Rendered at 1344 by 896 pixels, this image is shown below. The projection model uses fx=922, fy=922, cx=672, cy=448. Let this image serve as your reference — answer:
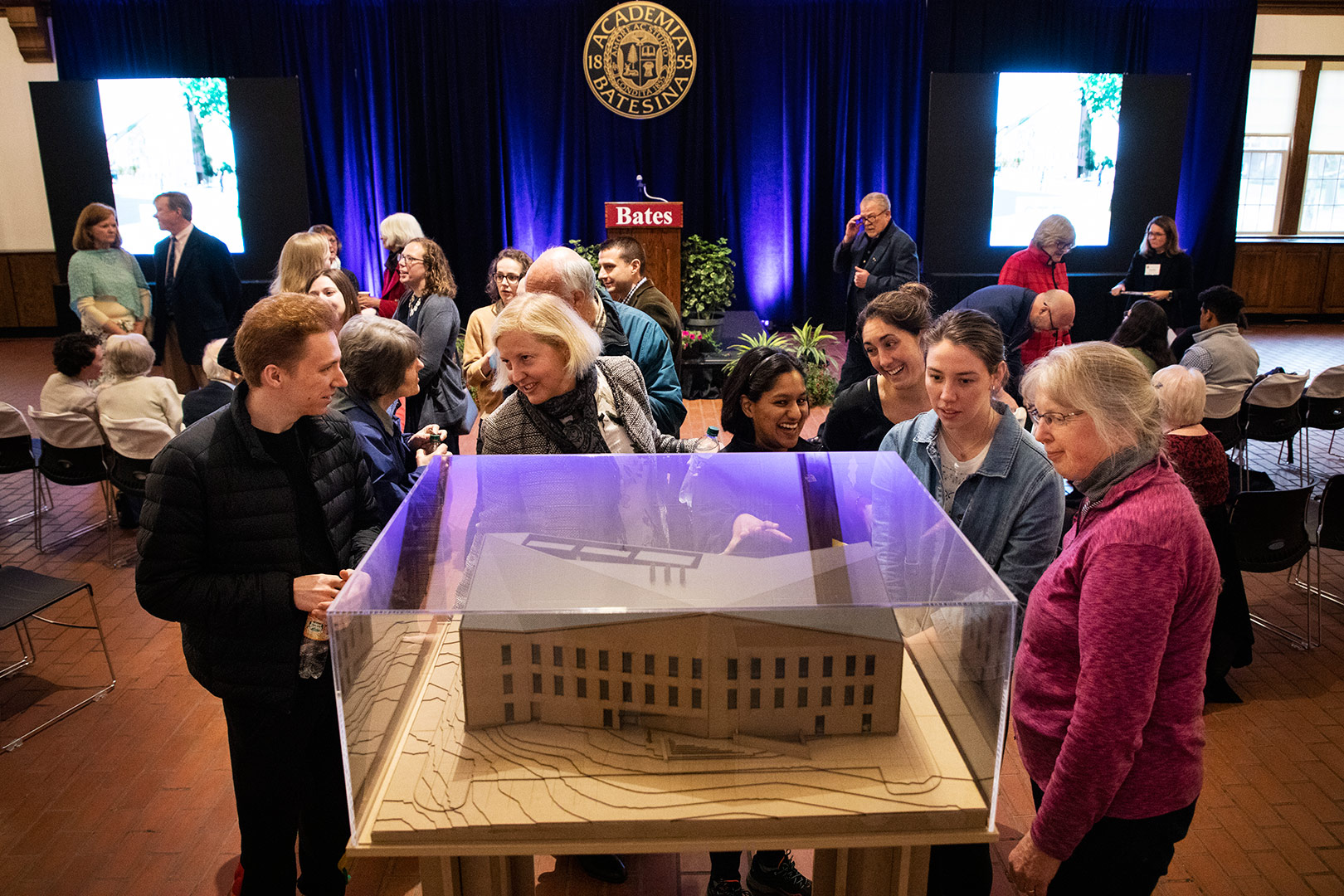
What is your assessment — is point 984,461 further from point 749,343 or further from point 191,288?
point 749,343

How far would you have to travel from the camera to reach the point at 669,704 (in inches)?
57.1

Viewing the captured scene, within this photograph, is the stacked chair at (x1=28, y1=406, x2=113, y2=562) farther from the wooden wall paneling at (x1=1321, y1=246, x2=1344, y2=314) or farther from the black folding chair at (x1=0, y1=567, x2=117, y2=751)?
the wooden wall paneling at (x1=1321, y1=246, x2=1344, y2=314)

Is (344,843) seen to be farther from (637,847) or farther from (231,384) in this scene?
(231,384)

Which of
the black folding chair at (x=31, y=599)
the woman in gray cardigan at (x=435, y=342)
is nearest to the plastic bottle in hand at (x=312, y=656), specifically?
the black folding chair at (x=31, y=599)

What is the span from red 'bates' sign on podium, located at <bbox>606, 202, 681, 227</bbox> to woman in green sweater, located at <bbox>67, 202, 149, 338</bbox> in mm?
3756

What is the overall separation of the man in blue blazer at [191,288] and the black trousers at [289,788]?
4.51m

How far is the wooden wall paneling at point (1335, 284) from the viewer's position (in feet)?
42.6

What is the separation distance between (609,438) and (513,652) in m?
1.35

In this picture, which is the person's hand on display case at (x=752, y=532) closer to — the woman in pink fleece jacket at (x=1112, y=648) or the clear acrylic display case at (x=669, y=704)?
the clear acrylic display case at (x=669, y=704)

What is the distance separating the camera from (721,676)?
1430mm

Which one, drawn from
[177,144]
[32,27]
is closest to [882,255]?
[177,144]

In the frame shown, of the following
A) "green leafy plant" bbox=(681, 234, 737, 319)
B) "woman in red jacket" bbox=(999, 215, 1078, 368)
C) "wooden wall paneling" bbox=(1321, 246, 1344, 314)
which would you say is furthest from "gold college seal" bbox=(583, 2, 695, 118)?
"wooden wall paneling" bbox=(1321, 246, 1344, 314)

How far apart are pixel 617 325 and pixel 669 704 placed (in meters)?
2.30

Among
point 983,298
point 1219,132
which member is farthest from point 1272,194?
point 983,298
